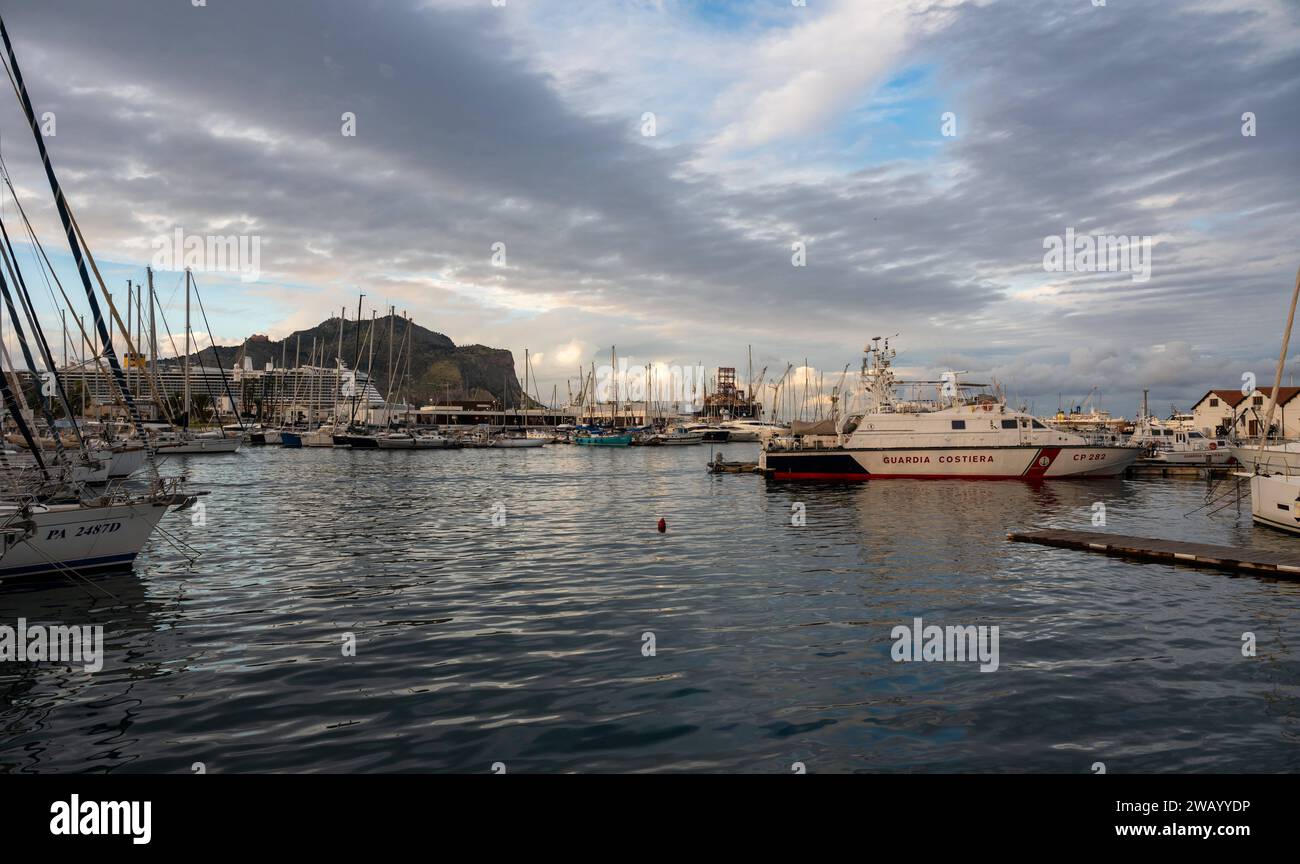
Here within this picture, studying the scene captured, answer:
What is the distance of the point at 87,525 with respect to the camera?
63.5ft

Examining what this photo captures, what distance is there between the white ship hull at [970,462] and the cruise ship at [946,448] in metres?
0.07

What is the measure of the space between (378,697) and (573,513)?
82.3 ft

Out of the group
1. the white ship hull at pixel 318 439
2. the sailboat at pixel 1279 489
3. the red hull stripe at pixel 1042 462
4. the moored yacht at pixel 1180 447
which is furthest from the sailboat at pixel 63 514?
the white ship hull at pixel 318 439

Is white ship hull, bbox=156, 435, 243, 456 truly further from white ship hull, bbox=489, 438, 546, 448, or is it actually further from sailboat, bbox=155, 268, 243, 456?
white ship hull, bbox=489, 438, 546, 448

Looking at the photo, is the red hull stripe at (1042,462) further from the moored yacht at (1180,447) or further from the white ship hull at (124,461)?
the white ship hull at (124,461)

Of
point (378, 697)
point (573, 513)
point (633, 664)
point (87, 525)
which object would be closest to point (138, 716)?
point (378, 697)

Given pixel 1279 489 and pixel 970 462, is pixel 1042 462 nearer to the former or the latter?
pixel 970 462

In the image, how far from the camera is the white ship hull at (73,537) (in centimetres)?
1812

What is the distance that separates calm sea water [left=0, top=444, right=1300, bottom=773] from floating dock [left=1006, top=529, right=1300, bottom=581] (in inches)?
36.0

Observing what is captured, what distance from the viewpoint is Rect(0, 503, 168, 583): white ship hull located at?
1812cm

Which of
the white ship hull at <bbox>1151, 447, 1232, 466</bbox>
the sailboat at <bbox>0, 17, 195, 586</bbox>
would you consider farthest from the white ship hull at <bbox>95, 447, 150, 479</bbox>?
the white ship hull at <bbox>1151, 447, 1232, 466</bbox>

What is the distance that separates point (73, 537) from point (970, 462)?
51.7 meters

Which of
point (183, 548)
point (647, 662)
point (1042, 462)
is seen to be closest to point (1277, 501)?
point (1042, 462)
